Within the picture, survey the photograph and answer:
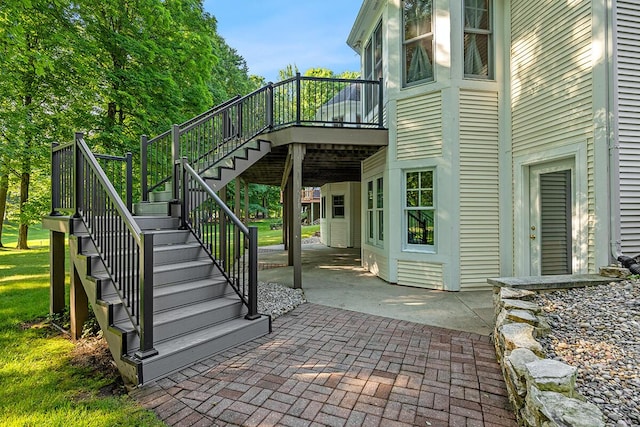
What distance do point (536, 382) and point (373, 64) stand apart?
25.1 ft

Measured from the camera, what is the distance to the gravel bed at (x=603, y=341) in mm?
1839

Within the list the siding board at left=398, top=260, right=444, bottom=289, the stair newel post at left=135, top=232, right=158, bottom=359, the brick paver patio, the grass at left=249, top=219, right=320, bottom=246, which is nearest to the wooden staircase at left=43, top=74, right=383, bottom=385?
the stair newel post at left=135, top=232, right=158, bottom=359

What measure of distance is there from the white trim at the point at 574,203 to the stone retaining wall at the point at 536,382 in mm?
2056

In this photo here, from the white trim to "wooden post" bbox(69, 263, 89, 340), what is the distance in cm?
636

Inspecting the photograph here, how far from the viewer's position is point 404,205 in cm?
632

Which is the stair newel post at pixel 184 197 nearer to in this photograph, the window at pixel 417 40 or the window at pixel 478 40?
the window at pixel 417 40

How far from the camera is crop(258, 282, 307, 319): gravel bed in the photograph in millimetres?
4426

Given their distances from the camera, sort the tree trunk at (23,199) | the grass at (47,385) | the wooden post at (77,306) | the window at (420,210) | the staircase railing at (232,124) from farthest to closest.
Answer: the tree trunk at (23,199)
the window at (420,210)
the staircase railing at (232,124)
the wooden post at (77,306)
the grass at (47,385)

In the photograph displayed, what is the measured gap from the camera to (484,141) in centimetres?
589

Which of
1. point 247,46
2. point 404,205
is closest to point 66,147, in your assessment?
point 404,205

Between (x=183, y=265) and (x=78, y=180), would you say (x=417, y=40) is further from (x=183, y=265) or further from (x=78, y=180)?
(x=78, y=180)

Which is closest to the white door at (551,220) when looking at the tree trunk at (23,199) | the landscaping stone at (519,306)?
the landscaping stone at (519,306)

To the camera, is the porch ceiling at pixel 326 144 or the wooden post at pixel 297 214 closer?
the wooden post at pixel 297 214

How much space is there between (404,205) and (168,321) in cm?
473
